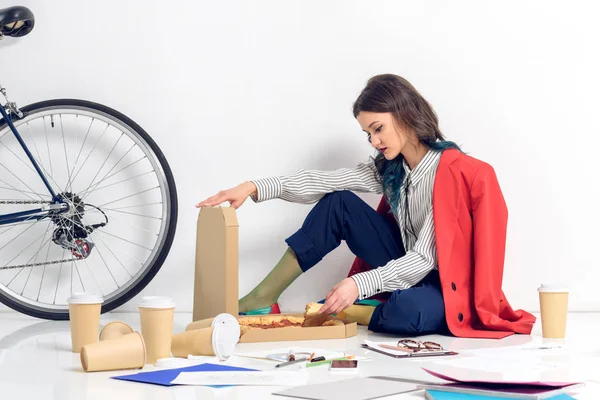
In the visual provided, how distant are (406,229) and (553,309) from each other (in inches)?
20.1

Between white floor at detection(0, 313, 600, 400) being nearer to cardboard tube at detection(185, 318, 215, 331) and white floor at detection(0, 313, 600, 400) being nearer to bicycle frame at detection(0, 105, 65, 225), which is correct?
cardboard tube at detection(185, 318, 215, 331)

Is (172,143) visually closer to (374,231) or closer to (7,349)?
(374,231)

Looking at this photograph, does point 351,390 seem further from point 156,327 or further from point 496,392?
point 156,327

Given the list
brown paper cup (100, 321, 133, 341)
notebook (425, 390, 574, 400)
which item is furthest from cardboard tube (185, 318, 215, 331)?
notebook (425, 390, 574, 400)

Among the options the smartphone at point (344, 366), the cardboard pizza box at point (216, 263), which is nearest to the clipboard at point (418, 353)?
the smartphone at point (344, 366)

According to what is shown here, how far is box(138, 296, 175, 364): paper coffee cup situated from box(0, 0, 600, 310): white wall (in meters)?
1.19

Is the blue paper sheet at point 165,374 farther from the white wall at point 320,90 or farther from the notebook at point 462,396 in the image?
the white wall at point 320,90

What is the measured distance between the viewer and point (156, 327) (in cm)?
170

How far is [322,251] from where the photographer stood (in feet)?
8.09

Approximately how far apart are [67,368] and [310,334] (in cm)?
70

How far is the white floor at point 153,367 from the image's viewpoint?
4.52 ft

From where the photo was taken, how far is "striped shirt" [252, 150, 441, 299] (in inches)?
86.9

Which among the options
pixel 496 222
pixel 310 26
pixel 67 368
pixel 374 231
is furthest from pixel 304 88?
pixel 67 368

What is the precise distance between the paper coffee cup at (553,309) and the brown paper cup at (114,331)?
1.18m
